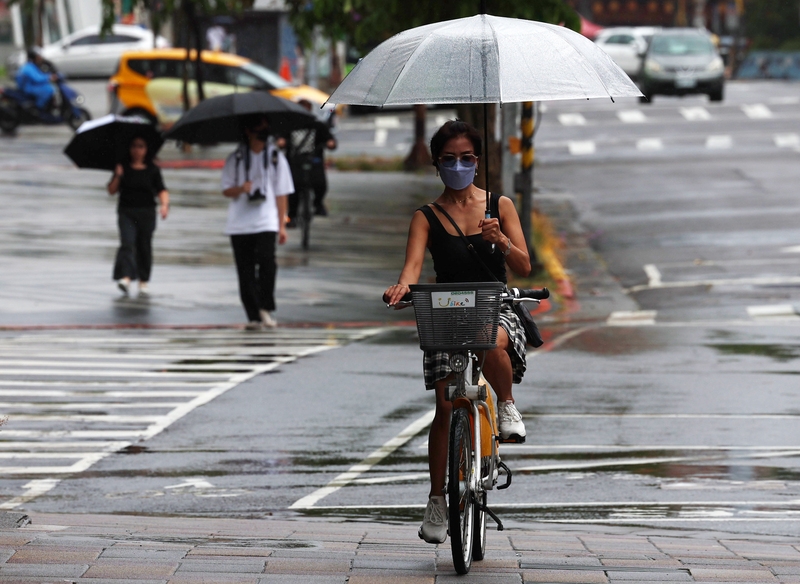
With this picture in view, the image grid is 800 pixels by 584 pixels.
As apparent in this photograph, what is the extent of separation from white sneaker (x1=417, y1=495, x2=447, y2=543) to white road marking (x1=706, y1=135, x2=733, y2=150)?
28.1m

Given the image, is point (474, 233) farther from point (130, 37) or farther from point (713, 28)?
point (713, 28)

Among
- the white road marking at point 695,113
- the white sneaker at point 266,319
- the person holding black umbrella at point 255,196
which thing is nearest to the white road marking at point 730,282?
the white sneaker at point 266,319

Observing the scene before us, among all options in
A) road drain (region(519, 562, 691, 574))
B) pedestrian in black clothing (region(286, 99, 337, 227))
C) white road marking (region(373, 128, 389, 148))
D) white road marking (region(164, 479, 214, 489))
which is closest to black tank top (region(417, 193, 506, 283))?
road drain (region(519, 562, 691, 574))

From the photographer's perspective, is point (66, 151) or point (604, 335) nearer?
point (604, 335)

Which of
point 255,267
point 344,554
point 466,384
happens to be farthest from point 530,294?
point 255,267

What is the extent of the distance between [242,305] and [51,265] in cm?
374

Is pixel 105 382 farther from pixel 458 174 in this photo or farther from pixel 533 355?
pixel 458 174

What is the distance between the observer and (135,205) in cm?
1627

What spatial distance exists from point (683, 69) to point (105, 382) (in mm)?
32301

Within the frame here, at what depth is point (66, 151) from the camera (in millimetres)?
15984

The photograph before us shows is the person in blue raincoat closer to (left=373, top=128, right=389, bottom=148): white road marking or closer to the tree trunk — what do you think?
(left=373, top=128, right=389, bottom=148): white road marking

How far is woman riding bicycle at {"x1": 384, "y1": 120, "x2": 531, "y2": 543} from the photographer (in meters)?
5.93

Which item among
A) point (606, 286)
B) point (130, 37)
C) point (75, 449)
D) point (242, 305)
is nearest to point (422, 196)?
point (606, 286)

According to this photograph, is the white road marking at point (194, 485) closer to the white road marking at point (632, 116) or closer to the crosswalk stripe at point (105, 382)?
the crosswalk stripe at point (105, 382)
